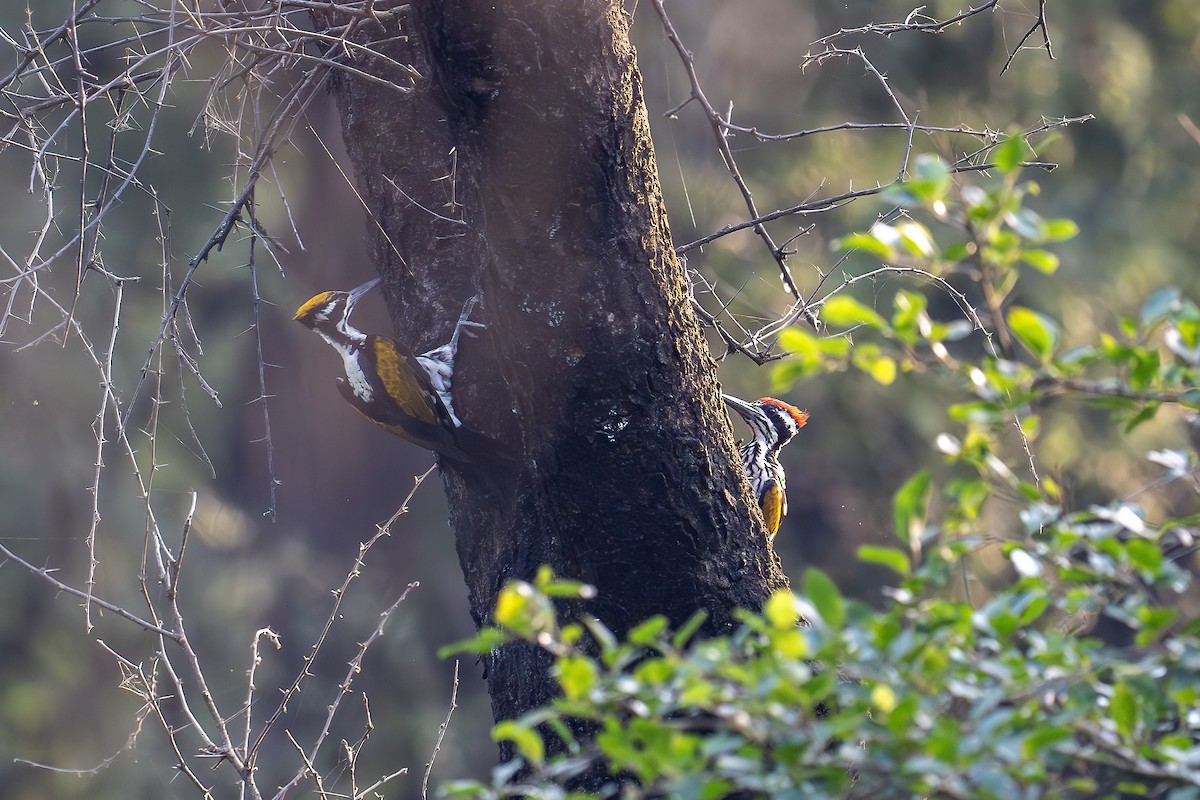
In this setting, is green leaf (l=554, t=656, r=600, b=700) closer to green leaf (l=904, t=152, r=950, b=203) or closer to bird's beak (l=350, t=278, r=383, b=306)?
green leaf (l=904, t=152, r=950, b=203)

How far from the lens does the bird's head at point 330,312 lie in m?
4.26

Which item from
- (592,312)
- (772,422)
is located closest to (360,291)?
(772,422)

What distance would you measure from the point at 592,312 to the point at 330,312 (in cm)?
254

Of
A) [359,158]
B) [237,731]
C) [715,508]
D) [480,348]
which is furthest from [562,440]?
[237,731]

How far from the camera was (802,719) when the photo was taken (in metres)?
0.97

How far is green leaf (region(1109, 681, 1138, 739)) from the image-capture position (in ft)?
3.15

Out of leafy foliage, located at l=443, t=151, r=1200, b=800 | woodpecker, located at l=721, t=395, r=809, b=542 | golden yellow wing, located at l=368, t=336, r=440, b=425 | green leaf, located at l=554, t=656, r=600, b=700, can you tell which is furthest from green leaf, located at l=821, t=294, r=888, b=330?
woodpecker, located at l=721, t=395, r=809, b=542

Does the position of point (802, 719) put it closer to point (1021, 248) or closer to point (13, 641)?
point (1021, 248)

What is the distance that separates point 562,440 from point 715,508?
32 cm

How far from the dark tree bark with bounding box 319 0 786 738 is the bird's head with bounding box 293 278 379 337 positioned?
221cm

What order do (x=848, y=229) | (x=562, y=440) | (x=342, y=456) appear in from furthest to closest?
(x=342, y=456) → (x=848, y=229) → (x=562, y=440)

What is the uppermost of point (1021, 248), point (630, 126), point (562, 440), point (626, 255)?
point (630, 126)

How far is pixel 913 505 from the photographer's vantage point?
3.38 feet

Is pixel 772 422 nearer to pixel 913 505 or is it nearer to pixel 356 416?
→ pixel 913 505
